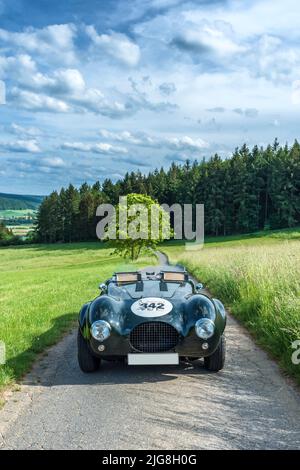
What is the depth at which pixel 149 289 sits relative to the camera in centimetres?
745

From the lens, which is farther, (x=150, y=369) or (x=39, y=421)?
(x=150, y=369)

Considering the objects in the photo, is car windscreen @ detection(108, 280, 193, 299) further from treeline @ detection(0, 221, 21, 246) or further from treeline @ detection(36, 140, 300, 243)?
treeline @ detection(0, 221, 21, 246)

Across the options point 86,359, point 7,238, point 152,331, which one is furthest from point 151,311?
point 7,238

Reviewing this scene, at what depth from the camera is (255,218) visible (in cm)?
8575

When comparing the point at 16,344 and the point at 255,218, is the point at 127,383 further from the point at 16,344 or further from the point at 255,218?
the point at 255,218

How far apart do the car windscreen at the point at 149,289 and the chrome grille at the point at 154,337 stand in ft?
2.33

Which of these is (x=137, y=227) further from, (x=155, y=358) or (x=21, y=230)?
(x=21, y=230)

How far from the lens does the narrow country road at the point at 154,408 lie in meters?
4.40

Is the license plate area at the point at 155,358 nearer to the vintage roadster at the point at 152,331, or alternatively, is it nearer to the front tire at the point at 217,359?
the vintage roadster at the point at 152,331

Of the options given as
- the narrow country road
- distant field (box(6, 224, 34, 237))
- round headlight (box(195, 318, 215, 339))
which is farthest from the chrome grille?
distant field (box(6, 224, 34, 237))

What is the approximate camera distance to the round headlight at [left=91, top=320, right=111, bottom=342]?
6.35 m

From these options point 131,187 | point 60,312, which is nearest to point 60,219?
point 131,187

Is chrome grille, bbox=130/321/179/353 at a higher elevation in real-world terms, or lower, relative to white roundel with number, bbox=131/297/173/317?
lower
